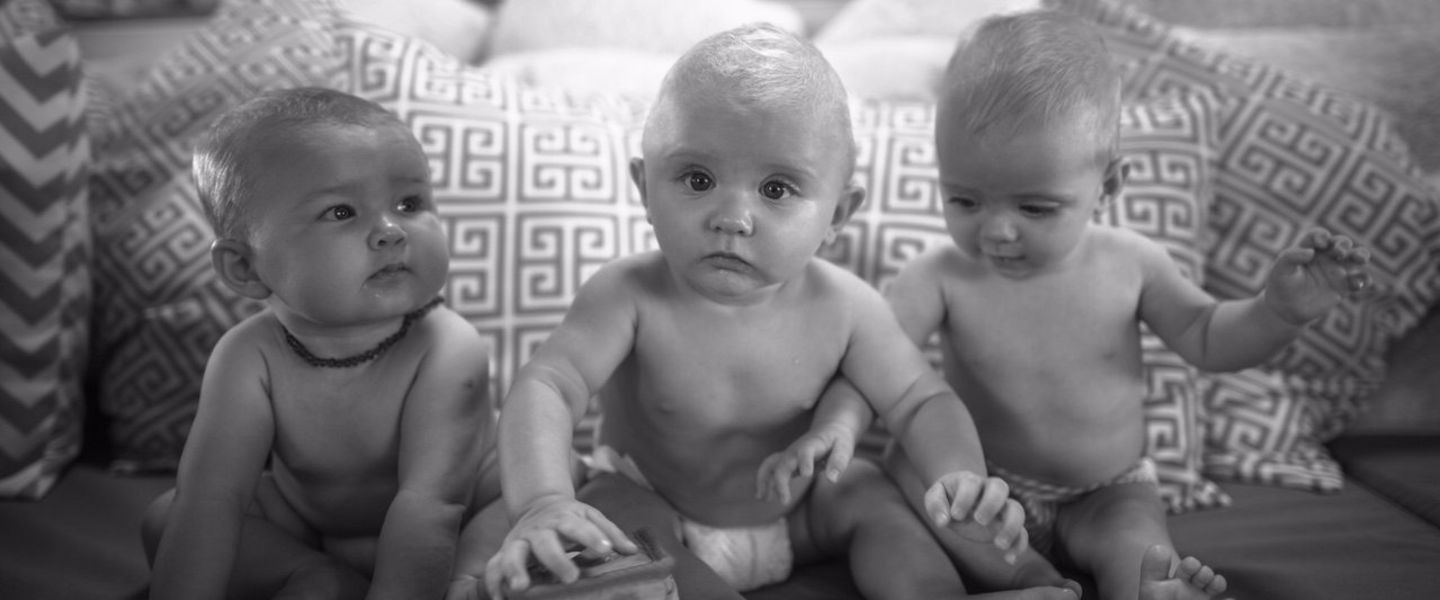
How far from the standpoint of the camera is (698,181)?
0.99 m

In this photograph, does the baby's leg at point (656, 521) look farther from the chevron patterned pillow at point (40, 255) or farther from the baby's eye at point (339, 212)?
the chevron patterned pillow at point (40, 255)

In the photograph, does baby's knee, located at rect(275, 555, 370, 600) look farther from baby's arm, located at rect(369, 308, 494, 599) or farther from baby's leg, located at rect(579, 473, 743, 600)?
baby's leg, located at rect(579, 473, 743, 600)

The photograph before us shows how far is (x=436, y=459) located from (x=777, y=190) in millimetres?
400

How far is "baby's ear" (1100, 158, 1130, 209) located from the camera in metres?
1.13

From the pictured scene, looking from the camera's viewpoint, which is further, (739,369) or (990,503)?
(739,369)

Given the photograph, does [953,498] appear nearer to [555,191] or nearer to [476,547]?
[476,547]

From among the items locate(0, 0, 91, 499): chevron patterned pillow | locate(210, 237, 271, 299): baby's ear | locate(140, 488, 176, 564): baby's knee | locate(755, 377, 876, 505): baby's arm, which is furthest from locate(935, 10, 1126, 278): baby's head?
locate(0, 0, 91, 499): chevron patterned pillow

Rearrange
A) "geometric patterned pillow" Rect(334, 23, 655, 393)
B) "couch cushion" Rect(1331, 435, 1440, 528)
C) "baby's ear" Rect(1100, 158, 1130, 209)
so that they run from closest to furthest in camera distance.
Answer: "baby's ear" Rect(1100, 158, 1130, 209) < "couch cushion" Rect(1331, 435, 1440, 528) < "geometric patterned pillow" Rect(334, 23, 655, 393)

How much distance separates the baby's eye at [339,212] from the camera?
1.00 m

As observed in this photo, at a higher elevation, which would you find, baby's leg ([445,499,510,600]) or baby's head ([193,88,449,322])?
baby's head ([193,88,449,322])

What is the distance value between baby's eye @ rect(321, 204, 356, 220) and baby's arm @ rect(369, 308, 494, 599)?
5.4 inches

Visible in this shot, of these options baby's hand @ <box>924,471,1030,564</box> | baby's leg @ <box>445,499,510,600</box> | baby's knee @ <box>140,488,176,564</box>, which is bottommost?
Answer: baby's knee @ <box>140,488,176,564</box>

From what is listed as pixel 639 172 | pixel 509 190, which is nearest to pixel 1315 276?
pixel 639 172

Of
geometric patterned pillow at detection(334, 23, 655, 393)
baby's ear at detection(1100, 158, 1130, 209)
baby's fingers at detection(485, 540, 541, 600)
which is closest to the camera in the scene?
baby's fingers at detection(485, 540, 541, 600)
